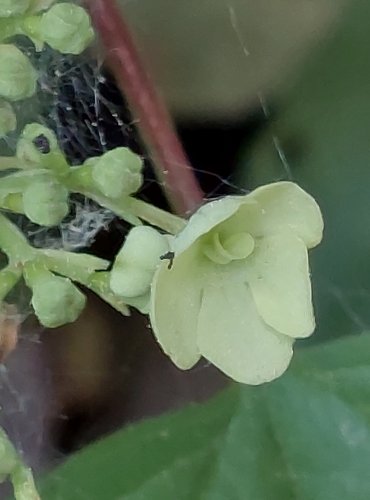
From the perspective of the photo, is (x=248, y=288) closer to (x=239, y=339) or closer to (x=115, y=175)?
(x=239, y=339)

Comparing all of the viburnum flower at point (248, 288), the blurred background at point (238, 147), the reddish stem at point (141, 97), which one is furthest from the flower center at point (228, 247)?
the blurred background at point (238, 147)

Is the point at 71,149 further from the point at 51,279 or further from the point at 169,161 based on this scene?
the point at 51,279

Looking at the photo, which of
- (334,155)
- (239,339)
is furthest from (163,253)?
(334,155)

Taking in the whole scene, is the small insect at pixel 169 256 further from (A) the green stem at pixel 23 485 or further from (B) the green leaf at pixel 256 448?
(B) the green leaf at pixel 256 448

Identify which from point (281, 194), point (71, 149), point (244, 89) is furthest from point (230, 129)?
point (281, 194)

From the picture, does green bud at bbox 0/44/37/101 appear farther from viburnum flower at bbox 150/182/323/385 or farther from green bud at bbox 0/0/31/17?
viburnum flower at bbox 150/182/323/385
